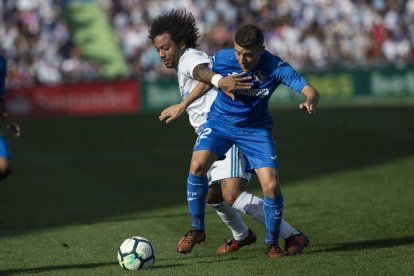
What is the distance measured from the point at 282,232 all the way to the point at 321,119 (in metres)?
17.1

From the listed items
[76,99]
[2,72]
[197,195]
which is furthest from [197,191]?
[76,99]

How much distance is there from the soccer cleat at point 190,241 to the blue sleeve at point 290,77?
5.23ft

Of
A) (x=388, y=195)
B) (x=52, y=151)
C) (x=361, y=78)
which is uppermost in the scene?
(x=388, y=195)

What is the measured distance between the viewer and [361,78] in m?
32.6

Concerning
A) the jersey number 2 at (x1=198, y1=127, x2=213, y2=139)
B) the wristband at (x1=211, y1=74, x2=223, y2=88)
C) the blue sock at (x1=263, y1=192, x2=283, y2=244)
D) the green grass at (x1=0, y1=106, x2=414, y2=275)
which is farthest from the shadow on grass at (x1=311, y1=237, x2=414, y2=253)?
the wristband at (x1=211, y1=74, x2=223, y2=88)

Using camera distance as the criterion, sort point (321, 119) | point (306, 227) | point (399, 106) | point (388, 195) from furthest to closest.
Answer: point (399, 106)
point (321, 119)
point (388, 195)
point (306, 227)

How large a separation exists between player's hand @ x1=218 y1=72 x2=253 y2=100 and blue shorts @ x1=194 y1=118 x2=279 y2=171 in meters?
0.44

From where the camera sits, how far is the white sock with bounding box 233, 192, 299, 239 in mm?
8734

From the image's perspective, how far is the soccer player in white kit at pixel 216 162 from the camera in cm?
867

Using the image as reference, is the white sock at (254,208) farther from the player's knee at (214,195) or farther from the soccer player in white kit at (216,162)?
the player's knee at (214,195)

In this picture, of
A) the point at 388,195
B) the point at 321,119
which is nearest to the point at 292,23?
the point at 321,119

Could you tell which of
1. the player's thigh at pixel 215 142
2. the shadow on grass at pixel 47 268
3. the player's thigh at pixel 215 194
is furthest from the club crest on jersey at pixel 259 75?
the shadow on grass at pixel 47 268

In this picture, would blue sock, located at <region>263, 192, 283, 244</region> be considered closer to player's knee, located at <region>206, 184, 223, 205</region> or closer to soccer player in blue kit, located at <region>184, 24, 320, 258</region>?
soccer player in blue kit, located at <region>184, 24, 320, 258</region>

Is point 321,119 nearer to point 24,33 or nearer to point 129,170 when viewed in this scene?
point 129,170
